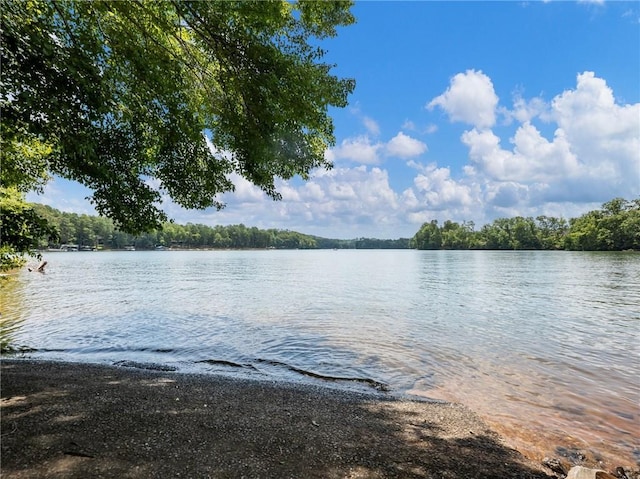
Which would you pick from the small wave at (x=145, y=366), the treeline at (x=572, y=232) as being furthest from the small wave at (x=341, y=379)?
the treeline at (x=572, y=232)

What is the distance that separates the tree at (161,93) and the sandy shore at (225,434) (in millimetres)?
4324

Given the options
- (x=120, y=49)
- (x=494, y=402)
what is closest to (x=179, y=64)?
(x=120, y=49)

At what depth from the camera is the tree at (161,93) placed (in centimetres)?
664

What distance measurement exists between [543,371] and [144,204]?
13046 millimetres

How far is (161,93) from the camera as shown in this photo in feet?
27.7

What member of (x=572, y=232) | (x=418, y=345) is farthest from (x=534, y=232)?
(x=418, y=345)

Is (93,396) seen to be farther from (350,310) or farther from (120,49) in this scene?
(350,310)

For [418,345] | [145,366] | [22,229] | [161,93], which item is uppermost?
[161,93]

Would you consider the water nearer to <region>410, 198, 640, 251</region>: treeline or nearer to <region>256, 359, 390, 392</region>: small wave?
<region>256, 359, 390, 392</region>: small wave

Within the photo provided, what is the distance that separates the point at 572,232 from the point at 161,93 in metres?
168

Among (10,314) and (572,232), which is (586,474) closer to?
(10,314)

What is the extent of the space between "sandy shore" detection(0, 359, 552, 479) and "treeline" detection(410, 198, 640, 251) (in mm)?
138895

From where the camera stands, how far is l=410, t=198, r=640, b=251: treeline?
113875 mm

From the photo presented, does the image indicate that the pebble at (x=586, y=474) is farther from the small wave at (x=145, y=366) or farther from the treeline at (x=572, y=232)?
the treeline at (x=572, y=232)
